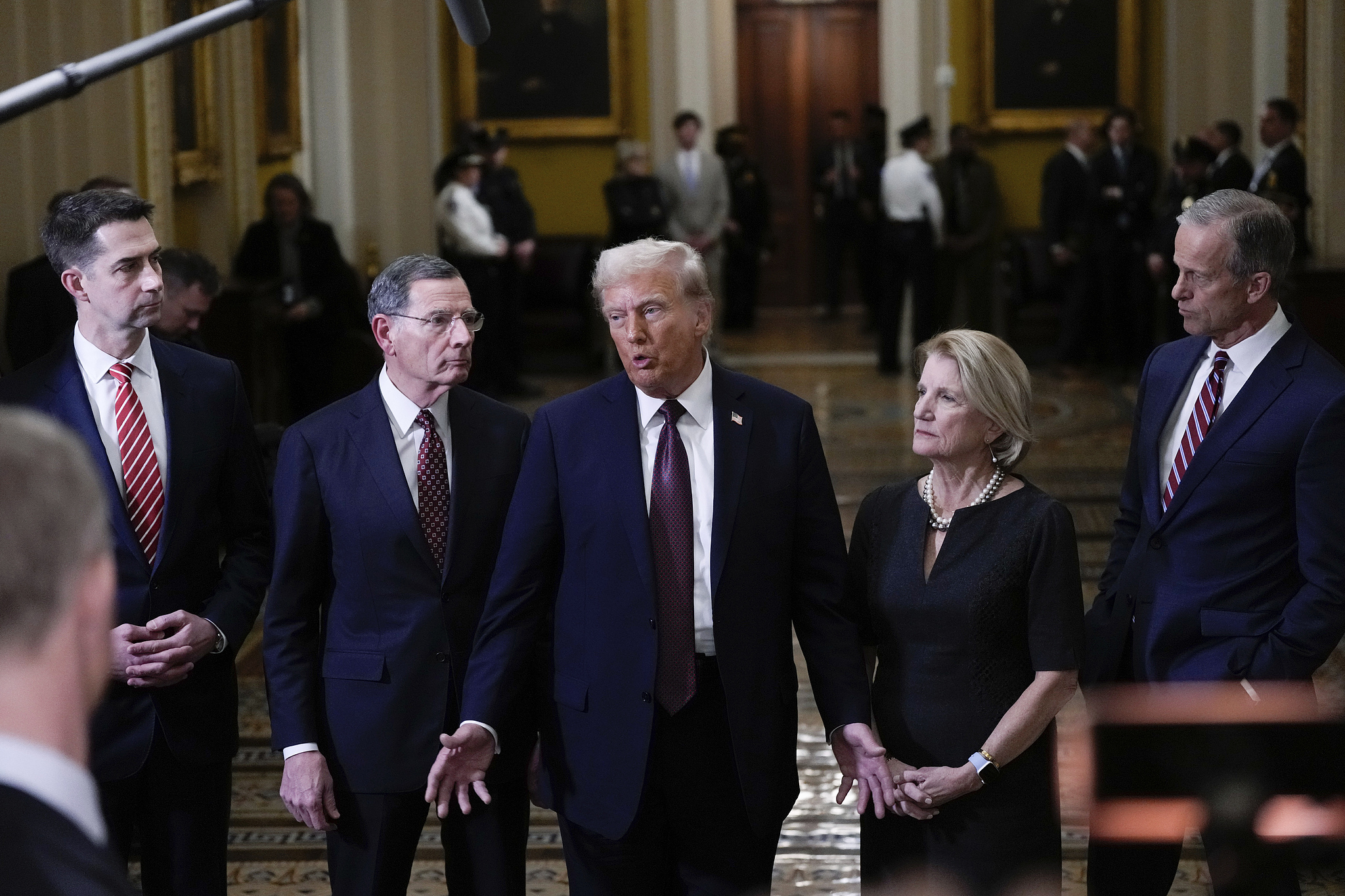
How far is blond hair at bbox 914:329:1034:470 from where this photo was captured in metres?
3.12

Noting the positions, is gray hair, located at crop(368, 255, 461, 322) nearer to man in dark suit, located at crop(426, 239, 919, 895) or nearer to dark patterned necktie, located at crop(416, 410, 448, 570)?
dark patterned necktie, located at crop(416, 410, 448, 570)

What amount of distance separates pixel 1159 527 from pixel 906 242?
33.2ft

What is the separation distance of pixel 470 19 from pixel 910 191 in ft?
38.2

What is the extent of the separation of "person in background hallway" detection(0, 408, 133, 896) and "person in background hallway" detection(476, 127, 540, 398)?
11.4 meters

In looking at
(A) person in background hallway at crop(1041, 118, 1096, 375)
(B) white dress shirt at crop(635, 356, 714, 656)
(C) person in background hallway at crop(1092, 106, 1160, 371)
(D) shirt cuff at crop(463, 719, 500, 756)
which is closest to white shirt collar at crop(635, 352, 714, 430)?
(B) white dress shirt at crop(635, 356, 714, 656)

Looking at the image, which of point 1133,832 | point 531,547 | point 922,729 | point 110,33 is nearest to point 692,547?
point 531,547

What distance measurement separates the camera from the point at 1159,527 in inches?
139

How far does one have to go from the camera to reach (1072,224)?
13.9 m

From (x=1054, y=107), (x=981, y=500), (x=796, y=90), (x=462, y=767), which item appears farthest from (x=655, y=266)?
(x=796, y=90)

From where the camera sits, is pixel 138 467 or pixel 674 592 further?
pixel 138 467

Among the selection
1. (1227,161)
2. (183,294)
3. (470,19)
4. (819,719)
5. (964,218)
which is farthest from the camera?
(964,218)

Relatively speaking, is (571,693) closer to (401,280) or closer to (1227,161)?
(401,280)

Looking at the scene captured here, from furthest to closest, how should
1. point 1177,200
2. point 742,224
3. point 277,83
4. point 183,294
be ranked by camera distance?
point 742,224, point 1177,200, point 277,83, point 183,294

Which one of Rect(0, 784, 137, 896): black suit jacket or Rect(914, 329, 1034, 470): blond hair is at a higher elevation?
Rect(914, 329, 1034, 470): blond hair
